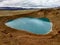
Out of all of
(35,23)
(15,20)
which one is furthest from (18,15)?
(35,23)

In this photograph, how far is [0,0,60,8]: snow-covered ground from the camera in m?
1.37

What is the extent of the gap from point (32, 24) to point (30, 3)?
15.4 inches

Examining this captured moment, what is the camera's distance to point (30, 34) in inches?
38.8

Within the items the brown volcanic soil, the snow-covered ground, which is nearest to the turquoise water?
the brown volcanic soil

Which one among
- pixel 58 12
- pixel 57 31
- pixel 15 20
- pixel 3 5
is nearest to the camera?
pixel 57 31

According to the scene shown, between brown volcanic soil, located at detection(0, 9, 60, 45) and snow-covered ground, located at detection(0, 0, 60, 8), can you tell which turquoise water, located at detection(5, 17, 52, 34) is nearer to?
brown volcanic soil, located at detection(0, 9, 60, 45)

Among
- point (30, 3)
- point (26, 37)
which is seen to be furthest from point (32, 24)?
point (30, 3)

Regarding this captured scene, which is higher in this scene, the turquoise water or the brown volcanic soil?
the turquoise water

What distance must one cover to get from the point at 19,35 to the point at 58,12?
451 mm

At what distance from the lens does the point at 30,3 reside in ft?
4.67

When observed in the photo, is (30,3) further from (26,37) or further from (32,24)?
(26,37)

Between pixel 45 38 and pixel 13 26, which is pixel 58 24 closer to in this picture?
pixel 45 38

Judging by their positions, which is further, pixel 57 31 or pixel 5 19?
pixel 5 19

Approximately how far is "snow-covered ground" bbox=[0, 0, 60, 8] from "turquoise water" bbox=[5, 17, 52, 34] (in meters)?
0.26
